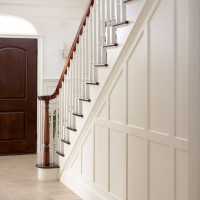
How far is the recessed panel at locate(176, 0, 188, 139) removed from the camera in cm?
297

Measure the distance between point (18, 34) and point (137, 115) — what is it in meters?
4.51

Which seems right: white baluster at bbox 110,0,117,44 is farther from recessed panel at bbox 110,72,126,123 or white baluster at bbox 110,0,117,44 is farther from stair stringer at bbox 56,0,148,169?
recessed panel at bbox 110,72,126,123

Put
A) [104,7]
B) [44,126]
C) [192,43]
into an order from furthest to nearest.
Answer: [44,126] < [104,7] < [192,43]

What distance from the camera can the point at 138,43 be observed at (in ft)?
12.0

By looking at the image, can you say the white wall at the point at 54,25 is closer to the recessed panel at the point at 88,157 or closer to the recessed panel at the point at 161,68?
the recessed panel at the point at 88,157

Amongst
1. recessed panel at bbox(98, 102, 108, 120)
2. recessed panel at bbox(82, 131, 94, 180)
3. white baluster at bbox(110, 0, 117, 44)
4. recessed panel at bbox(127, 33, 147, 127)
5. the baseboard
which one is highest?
white baluster at bbox(110, 0, 117, 44)

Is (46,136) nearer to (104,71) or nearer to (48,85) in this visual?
(104,71)

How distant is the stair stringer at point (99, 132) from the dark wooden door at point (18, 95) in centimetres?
230

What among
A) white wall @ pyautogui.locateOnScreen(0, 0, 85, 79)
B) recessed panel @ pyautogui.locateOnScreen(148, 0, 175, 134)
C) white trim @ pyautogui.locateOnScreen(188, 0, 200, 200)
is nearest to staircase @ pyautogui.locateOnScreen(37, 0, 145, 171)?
recessed panel @ pyautogui.locateOnScreen(148, 0, 175, 134)

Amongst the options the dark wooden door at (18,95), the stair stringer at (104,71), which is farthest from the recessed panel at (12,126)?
the stair stringer at (104,71)

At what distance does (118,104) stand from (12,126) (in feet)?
13.1

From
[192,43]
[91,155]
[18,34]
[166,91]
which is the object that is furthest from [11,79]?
[192,43]

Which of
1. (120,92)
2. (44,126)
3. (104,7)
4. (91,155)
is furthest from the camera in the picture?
(44,126)

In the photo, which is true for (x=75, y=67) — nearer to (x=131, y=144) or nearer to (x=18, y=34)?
(x=131, y=144)
